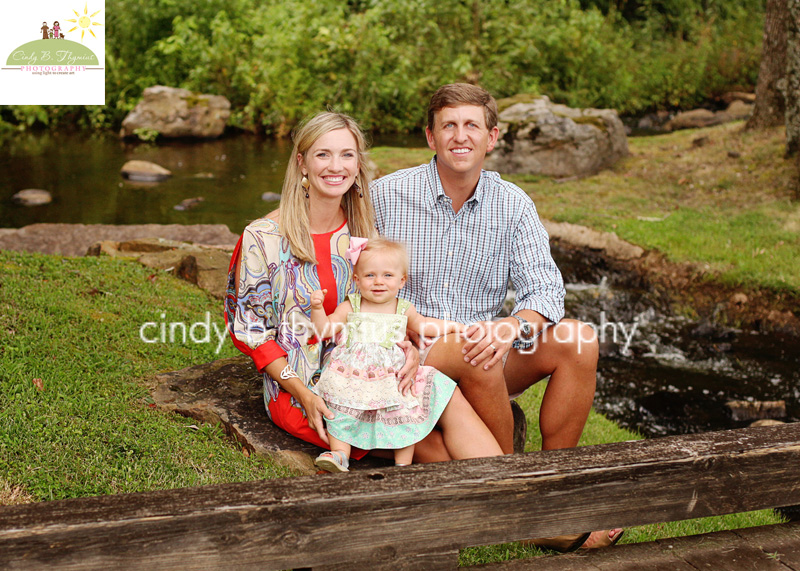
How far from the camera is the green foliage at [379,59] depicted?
1644 centimetres

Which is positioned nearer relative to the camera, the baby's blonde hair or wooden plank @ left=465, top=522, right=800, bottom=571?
wooden plank @ left=465, top=522, right=800, bottom=571

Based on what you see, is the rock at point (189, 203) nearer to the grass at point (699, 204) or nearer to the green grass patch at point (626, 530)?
the grass at point (699, 204)

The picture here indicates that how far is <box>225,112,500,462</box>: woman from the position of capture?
9.63 feet

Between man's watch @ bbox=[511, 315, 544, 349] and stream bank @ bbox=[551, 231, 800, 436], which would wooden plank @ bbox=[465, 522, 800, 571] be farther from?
stream bank @ bbox=[551, 231, 800, 436]

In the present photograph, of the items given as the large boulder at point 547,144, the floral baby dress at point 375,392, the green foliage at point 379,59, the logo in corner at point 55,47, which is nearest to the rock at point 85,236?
the logo in corner at point 55,47

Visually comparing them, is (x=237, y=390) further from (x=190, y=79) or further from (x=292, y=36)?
(x=190, y=79)

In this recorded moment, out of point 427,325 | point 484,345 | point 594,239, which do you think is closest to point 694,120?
point 594,239

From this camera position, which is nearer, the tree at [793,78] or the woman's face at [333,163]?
the woman's face at [333,163]

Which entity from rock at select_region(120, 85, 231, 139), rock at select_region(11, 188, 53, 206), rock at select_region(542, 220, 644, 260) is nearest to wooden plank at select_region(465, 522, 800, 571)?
rock at select_region(542, 220, 644, 260)

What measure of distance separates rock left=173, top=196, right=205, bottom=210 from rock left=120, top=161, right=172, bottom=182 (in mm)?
1629

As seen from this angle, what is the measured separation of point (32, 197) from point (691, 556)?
10.3 m

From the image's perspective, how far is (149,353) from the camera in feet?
13.5

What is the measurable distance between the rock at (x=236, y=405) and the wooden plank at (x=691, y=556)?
772 millimetres

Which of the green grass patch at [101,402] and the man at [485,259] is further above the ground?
the man at [485,259]
